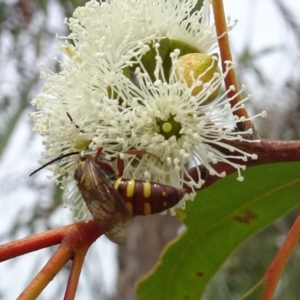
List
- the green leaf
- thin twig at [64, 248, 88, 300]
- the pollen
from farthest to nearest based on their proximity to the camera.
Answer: the green leaf < the pollen < thin twig at [64, 248, 88, 300]

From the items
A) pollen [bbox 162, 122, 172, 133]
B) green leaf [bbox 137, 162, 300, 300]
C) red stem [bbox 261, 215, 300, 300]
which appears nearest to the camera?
pollen [bbox 162, 122, 172, 133]

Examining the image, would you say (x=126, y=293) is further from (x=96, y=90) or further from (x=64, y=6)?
(x=96, y=90)

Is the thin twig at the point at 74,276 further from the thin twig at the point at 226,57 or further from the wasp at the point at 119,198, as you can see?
the thin twig at the point at 226,57

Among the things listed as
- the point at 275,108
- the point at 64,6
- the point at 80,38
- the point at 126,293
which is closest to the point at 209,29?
the point at 80,38

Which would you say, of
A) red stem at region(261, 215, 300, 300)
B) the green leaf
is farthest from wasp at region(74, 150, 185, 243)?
the green leaf

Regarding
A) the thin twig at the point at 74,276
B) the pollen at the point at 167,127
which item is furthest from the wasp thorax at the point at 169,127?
the thin twig at the point at 74,276

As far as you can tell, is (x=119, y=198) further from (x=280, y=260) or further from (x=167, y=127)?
(x=280, y=260)

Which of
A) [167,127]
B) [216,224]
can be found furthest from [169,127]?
[216,224]

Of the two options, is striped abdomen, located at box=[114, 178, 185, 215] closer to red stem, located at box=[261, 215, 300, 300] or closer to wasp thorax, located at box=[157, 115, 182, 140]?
wasp thorax, located at box=[157, 115, 182, 140]
